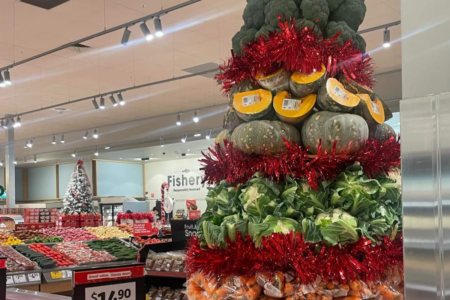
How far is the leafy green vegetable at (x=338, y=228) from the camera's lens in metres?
1.64

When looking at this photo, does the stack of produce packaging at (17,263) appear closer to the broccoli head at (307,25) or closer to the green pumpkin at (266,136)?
the green pumpkin at (266,136)

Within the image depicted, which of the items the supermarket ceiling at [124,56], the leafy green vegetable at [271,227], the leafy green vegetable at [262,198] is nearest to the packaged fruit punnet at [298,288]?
the leafy green vegetable at [271,227]

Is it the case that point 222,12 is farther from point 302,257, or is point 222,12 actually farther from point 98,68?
point 302,257

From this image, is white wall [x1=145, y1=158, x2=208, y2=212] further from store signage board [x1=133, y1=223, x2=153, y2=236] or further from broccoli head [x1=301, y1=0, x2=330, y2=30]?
broccoli head [x1=301, y1=0, x2=330, y2=30]

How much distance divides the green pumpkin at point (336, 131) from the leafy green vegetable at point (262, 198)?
0.63ft

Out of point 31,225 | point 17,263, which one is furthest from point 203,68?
point 17,263

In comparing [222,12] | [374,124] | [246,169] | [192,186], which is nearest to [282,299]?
[246,169]

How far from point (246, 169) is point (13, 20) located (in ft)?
23.9

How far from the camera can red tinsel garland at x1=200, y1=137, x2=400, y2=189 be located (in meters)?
1.75

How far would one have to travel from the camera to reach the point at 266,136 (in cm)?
183

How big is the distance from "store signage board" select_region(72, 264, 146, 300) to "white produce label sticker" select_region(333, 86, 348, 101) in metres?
1.69

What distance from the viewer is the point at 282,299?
1.68 metres

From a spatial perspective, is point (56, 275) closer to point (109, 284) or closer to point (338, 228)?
point (109, 284)

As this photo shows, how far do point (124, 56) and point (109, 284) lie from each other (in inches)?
303
